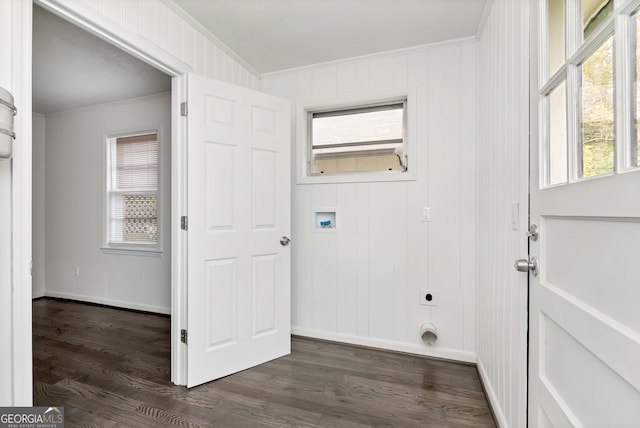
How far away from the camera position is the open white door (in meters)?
0.63

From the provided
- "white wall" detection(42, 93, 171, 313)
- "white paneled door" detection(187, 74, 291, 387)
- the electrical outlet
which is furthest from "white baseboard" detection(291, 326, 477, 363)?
"white wall" detection(42, 93, 171, 313)

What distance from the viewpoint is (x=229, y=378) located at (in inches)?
81.7

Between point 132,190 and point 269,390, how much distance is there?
3052mm

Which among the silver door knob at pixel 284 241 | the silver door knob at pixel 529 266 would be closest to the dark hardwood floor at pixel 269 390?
the silver door knob at pixel 284 241

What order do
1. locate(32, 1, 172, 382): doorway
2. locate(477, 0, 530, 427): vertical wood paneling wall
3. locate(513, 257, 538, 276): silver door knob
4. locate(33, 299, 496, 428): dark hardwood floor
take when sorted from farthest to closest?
locate(32, 1, 172, 382): doorway → locate(33, 299, 496, 428): dark hardwood floor → locate(477, 0, 530, 427): vertical wood paneling wall → locate(513, 257, 538, 276): silver door knob

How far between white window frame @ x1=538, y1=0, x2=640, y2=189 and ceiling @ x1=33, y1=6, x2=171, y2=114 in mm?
2886

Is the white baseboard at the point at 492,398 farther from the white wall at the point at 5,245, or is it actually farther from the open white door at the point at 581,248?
the white wall at the point at 5,245

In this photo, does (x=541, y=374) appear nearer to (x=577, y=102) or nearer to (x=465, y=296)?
(x=577, y=102)

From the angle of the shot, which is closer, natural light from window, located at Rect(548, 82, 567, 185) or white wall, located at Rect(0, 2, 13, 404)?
natural light from window, located at Rect(548, 82, 567, 185)

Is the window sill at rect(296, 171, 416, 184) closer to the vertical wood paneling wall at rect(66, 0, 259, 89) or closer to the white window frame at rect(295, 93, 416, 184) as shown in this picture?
the white window frame at rect(295, 93, 416, 184)

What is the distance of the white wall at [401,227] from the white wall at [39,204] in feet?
12.5

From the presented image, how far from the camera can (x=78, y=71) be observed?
9.36 ft

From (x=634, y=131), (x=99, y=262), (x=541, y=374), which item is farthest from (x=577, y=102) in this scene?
(x=99, y=262)

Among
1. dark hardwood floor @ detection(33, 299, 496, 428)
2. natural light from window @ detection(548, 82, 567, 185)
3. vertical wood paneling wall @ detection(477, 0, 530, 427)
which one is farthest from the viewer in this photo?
dark hardwood floor @ detection(33, 299, 496, 428)
